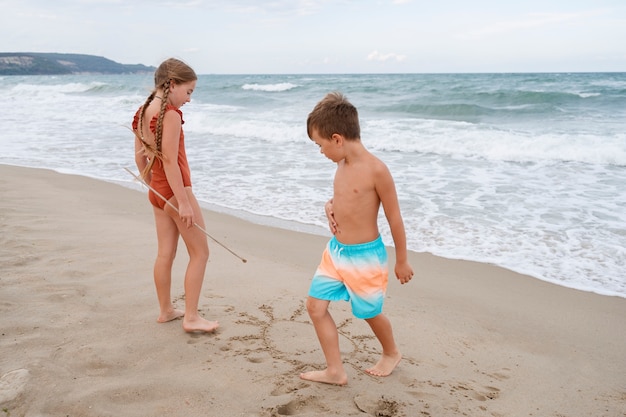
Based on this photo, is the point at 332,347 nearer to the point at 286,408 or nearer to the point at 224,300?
the point at 286,408

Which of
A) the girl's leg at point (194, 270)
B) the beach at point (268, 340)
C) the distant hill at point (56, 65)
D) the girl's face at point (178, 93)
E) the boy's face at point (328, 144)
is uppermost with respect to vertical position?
the distant hill at point (56, 65)

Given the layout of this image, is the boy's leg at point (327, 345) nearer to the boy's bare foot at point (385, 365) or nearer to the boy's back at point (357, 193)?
the boy's bare foot at point (385, 365)

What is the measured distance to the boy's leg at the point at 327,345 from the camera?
2.71m

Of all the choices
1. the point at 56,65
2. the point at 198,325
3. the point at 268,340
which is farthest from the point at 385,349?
the point at 56,65

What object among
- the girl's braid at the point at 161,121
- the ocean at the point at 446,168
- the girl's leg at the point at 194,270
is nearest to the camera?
the girl's braid at the point at 161,121

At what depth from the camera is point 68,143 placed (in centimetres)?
1210

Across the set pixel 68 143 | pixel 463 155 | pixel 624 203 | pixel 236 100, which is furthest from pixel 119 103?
pixel 624 203

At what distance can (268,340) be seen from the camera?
325 centimetres

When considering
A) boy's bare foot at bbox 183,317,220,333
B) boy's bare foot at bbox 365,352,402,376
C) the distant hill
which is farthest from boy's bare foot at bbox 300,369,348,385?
the distant hill

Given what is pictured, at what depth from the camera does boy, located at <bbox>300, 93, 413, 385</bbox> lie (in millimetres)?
2580

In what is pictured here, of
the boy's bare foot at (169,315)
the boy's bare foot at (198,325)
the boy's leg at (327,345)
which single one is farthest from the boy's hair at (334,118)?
the boy's bare foot at (169,315)

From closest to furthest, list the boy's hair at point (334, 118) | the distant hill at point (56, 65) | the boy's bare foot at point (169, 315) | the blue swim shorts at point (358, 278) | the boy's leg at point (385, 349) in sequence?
the boy's hair at point (334, 118)
the blue swim shorts at point (358, 278)
the boy's leg at point (385, 349)
the boy's bare foot at point (169, 315)
the distant hill at point (56, 65)

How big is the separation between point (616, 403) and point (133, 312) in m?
2.79

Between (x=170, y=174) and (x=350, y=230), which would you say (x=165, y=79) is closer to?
(x=170, y=174)
